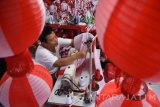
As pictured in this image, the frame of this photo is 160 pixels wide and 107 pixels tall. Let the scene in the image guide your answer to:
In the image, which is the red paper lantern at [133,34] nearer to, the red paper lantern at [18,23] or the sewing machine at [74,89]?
the red paper lantern at [18,23]

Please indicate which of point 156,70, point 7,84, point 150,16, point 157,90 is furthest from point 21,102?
point 157,90

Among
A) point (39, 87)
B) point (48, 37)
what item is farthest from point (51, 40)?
point (39, 87)

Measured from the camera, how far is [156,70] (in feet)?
3.56

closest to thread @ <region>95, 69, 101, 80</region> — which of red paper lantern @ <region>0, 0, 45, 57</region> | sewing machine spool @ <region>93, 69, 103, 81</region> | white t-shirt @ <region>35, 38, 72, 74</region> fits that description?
sewing machine spool @ <region>93, 69, 103, 81</region>

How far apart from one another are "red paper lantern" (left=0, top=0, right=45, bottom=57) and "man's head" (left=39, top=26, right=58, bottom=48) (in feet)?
5.67

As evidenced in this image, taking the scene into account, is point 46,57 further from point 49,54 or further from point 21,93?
point 21,93

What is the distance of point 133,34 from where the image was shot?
988mm

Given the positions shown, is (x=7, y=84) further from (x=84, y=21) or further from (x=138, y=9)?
(x=84, y=21)

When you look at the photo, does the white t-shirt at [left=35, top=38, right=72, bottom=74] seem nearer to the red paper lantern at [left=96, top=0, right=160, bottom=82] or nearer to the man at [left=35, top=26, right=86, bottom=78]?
the man at [left=35, top=26, right=86, bottom=78]

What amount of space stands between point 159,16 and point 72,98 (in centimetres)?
202

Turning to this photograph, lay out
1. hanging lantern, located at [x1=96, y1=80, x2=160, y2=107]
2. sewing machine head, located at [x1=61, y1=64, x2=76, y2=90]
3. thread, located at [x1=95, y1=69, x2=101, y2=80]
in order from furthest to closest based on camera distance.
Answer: thread, located at [x1=95, y1=69, x2=101, y2=80], sewing machine head, located at [x1=61, y1=64, x2=76, y2=90], hanging lantern, located at [x1=96, y1=80, x2=160, y2=107]

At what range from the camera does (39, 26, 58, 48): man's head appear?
3172mm

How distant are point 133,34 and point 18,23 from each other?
0.61m

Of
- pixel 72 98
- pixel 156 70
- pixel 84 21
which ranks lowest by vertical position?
pixel 72 98
